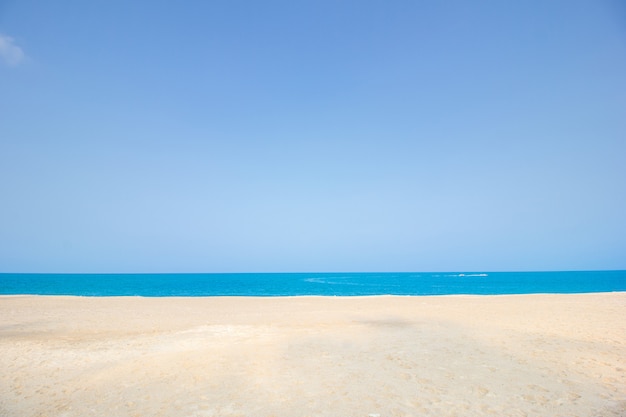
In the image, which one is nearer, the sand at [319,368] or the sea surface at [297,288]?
the sand at [319,368]

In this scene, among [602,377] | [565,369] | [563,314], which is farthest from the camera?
[563,314]

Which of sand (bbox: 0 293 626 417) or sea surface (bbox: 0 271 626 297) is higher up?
sand (bbox: 0 293 626 417)

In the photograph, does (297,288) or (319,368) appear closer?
(319,368)

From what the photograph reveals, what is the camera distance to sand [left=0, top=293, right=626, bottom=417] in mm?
6422

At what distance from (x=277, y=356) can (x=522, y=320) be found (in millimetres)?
12469

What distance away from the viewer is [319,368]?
8.55m

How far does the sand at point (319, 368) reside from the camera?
6.42 m

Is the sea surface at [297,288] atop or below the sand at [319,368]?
below

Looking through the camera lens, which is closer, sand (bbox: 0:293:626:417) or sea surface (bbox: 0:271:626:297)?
sand (bbox: 0:293:626:417)

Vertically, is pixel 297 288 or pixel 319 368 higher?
pixel 319 368

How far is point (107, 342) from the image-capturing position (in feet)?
40.1

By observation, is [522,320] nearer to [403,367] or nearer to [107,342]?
[403,367]

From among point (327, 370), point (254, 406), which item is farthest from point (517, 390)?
point (254, 406)

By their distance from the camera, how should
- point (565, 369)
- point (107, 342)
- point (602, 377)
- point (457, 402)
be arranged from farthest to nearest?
point (107, 342), point (565, 369), point (602, 377), point (457, 402)
